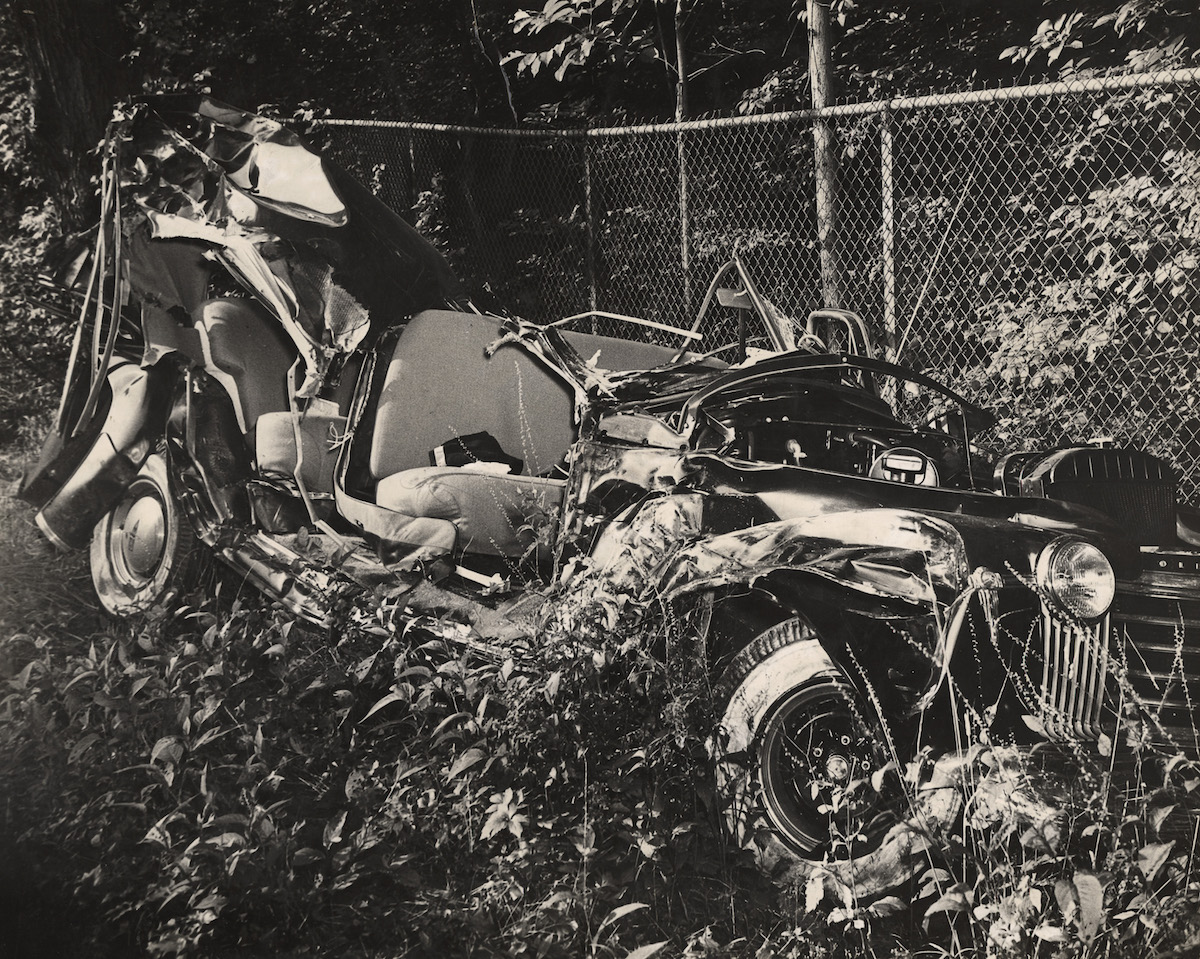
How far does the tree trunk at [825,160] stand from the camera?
4.20 meters

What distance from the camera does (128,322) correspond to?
3.75m

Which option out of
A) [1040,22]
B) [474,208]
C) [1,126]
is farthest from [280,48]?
[1040,22]

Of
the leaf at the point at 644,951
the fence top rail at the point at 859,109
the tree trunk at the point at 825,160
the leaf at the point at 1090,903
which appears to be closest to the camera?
the leaf at the point at 1090,903


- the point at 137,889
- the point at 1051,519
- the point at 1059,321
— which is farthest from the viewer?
the point at 1059,321

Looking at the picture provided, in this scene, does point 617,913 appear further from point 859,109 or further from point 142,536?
point 859,109

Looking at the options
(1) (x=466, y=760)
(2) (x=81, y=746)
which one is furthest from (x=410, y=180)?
(1) (x=466, y=760)

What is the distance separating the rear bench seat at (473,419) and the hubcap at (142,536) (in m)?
0.80

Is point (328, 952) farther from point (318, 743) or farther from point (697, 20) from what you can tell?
point (697, 20)

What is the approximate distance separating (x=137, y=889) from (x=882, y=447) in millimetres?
2275

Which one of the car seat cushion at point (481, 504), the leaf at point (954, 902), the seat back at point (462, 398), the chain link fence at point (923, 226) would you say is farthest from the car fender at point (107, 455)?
the leaf at point (954, 902)

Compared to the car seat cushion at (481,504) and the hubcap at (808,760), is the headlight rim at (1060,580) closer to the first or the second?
the hubcap at (808,760)

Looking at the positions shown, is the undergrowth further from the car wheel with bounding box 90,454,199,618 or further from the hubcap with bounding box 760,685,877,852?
the car wheel with bounding box 90,454,199,618

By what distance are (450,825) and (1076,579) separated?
5.14 ft

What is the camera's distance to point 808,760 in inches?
95.6
